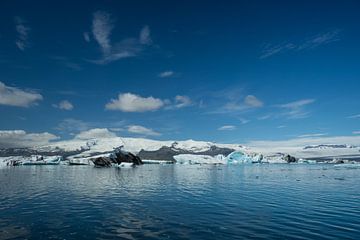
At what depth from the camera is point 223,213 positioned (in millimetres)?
25250

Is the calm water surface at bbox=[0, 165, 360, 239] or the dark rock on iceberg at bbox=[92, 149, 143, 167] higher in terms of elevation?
the dark rock on iceberg at bbox=[92, 149, 143, 167]

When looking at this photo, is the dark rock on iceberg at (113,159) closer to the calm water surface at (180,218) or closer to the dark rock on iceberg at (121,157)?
the dark rock on iceberg at (121,157)

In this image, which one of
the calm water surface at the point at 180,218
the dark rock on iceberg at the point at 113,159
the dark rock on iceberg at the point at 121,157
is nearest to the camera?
the calm water surface at the point at 180,218

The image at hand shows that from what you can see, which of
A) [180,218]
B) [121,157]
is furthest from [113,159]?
[180,218]

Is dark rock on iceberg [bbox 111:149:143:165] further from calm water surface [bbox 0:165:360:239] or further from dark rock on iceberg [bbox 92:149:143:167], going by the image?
calm water surface [bbox 0:165:360:239]

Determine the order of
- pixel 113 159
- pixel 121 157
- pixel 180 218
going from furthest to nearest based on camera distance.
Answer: pixel 121 157, pixel 113 159, pixel 180 218

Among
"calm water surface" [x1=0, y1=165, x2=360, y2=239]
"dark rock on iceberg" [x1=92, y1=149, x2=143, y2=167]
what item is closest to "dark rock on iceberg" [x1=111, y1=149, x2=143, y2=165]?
"dark rock on iceberg" [x1=92, y1=149, x2=143, y2=167]

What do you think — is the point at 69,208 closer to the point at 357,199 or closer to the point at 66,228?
the point at 66,228

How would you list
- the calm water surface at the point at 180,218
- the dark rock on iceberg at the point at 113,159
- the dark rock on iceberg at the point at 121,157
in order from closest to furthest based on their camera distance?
the calm water surface at the point at 180,218 → the dark rock on iceberg at the point at 113,159 → the dark rock on iceberg at the point at 121,157

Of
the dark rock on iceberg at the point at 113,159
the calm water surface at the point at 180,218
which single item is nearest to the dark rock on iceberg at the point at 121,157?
the dark rock on iceberg at the point at 113,159

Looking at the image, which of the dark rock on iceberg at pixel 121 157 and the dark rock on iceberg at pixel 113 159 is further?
the dark rock on iceberg at pixel 121 157

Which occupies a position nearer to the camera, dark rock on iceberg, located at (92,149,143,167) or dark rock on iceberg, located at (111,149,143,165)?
dark rock on iceberg, located at (92,149,143,167)

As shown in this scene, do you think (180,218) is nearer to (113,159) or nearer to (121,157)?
(113,159)

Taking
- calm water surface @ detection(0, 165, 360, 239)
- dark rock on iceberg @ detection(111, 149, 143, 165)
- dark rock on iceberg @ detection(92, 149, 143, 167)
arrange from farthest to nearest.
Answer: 1. dark rock on iceberg @ detection(111, 149, 143, 165)
2. dark rock on iceberg @ detection(92, 149, 143, 167)
3. calm water surface @ detection(0, 165, 360, 239)
